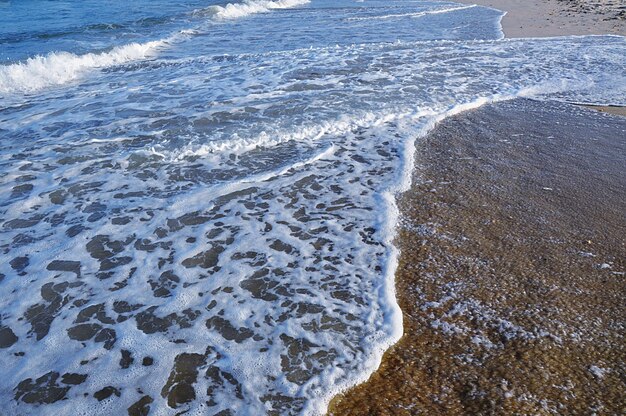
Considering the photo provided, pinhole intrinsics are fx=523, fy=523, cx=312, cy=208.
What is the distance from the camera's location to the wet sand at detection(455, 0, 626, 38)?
14961 millimetres

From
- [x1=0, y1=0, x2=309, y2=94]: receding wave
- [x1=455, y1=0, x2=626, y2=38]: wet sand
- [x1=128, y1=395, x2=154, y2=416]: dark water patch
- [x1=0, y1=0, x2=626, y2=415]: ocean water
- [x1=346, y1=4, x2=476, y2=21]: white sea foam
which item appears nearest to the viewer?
[x1=128, y1=395, x2=154, y2=416]: dark water patch

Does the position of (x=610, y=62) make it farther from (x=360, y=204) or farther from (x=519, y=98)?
(x=360, y=204)

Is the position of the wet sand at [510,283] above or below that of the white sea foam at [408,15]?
below

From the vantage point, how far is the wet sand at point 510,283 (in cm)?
293

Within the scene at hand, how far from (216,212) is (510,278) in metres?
2.72

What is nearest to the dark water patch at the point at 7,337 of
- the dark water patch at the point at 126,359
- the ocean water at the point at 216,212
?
the ocean water at the point at 216,212

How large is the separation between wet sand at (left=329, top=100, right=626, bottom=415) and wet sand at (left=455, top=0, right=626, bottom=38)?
9.93 m

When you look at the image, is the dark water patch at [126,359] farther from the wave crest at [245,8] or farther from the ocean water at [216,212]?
the wave crest at [245,8]

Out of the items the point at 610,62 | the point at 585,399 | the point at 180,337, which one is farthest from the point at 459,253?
the point at 610,62

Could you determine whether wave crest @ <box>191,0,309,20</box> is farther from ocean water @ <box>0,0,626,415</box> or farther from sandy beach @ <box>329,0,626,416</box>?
sandy beach @ <box>329,0,626,416</box>

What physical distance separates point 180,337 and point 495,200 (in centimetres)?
324

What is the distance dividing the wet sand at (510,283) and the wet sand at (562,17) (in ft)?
32.6

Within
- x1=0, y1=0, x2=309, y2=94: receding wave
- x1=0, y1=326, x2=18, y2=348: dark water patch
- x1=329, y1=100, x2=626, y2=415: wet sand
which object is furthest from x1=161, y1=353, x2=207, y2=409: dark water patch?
x1=0, y1=0, x2=309, y2=94: receding wave

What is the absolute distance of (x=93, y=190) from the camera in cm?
553
